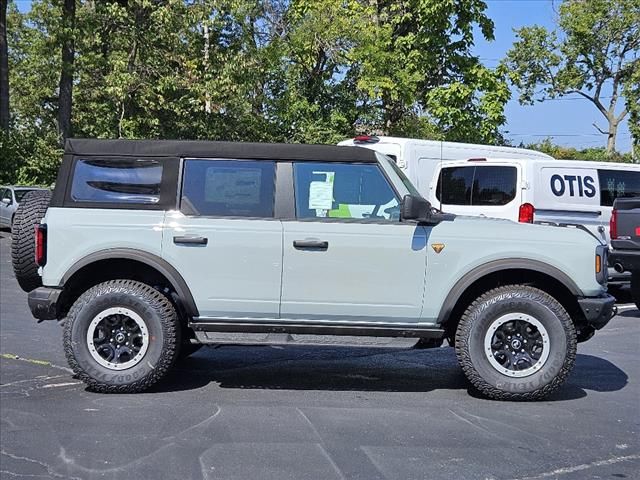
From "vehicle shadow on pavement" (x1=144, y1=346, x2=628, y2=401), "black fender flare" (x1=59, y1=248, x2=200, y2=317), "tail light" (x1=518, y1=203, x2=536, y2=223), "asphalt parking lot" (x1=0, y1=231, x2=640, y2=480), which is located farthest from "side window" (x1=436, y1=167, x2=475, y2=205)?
"black fender flare" (x1=59, y1=248, x2=200, y2=317)

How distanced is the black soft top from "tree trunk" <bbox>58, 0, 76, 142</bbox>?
62.7 feet

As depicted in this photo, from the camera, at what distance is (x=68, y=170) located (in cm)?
581

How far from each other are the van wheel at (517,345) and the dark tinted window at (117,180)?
108 inches

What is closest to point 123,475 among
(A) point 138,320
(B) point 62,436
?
(B) point 62,436

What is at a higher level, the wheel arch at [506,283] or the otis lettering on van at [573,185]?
the otis lettering on van at [573,185]

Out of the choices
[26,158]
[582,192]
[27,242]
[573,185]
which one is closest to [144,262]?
[27,242]

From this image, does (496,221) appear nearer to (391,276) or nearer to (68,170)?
(391,276)

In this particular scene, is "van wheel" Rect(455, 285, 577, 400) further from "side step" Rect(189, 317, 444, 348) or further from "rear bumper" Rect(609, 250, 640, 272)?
"rear bumper" Rect(609, 250, 640, 272)

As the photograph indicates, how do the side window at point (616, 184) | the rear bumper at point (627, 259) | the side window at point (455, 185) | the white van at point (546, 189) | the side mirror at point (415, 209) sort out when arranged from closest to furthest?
the side mirror at point (415, 209) → the rear bumper at point (627, 259) → the white van at point (546, 189) → the side window at point (616, 184) → the side window at point (455, 185)

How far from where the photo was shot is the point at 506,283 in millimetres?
5926

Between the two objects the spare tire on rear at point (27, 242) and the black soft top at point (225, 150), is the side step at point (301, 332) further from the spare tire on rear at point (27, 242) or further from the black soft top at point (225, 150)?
the spare tire on rear at point (27, 242)

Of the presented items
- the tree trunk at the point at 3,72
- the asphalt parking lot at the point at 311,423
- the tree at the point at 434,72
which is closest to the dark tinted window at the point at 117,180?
the asphalt parking lot at the point at 311,423

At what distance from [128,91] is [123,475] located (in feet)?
72.4

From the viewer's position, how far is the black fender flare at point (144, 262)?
5621 millimetres
